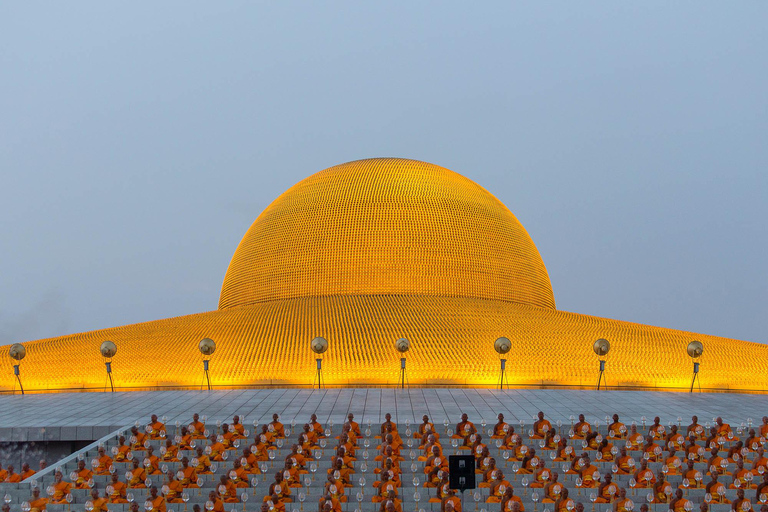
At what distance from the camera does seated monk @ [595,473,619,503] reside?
47.2ft

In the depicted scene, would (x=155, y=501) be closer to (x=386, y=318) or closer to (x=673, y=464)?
(x=673, y=464)

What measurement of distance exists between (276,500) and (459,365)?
10232 mm

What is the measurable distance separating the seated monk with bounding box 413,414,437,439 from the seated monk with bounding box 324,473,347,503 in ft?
8.49

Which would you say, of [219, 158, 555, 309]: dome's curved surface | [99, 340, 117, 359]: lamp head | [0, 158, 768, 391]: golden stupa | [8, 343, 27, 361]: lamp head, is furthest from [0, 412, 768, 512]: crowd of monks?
[219, 158, 555, 309]: dome's curved surface

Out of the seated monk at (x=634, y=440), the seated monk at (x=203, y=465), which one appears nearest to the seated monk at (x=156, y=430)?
the seated monk at (x=203, y=465)

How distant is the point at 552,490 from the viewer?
46.8 feet

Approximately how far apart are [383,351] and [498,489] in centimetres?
983

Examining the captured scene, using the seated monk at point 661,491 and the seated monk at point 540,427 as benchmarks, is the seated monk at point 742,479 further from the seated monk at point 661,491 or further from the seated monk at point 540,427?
the seated monk at point 540,427

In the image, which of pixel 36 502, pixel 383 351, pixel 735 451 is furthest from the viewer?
pixel 383 351

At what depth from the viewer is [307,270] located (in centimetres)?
3005

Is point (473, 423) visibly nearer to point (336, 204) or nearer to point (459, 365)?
point (459, 365)

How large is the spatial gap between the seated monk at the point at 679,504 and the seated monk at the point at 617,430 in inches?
139

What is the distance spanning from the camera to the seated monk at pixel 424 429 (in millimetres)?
16531

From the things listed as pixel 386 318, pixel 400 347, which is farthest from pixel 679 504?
pixel 386 318
